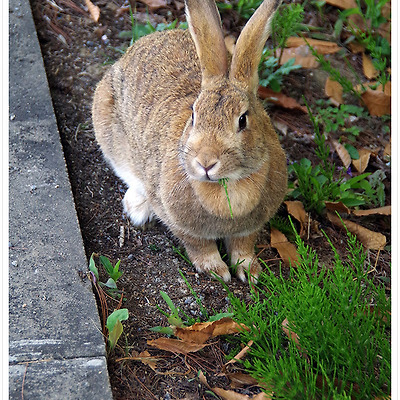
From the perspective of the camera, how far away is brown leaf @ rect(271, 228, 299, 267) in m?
3.77

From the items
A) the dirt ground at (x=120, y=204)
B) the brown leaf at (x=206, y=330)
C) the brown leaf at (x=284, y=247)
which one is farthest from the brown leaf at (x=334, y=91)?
the brown leaf at (x=206, y=330)

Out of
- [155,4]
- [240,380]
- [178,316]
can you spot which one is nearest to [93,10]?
[155,4]

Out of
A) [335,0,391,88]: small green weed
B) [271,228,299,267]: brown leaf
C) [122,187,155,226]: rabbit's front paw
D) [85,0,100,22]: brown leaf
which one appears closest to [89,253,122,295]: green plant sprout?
[122,187,155,226]: rabbit's front paw

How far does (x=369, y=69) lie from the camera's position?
5000 millimetres

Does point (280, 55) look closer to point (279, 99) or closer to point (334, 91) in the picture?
point (279, 99)

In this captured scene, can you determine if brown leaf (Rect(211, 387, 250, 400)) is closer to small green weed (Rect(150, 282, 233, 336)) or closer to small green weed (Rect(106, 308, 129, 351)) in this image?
small green weed (Rect(150, 282, 233, 336))

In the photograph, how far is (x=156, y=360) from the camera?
2922 millimetres

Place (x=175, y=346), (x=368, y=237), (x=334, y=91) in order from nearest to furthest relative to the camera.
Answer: (x=175, y=346)
(x=368, y=237)
(x=334, y=91)

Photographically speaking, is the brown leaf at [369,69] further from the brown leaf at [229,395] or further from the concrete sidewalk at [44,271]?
the brown leaf at [229,395]

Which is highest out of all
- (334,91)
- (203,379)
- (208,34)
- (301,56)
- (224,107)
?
(208,34)

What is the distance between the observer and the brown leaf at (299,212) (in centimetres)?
400

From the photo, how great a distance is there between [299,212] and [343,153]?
748mm

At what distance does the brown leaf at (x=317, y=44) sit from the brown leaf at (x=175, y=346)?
2902 millimetres

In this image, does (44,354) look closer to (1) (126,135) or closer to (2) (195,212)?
(2) (195,212)
